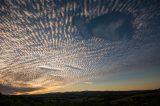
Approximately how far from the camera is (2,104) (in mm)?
39094

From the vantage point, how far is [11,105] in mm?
39594

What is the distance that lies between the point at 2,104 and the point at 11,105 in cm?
220
